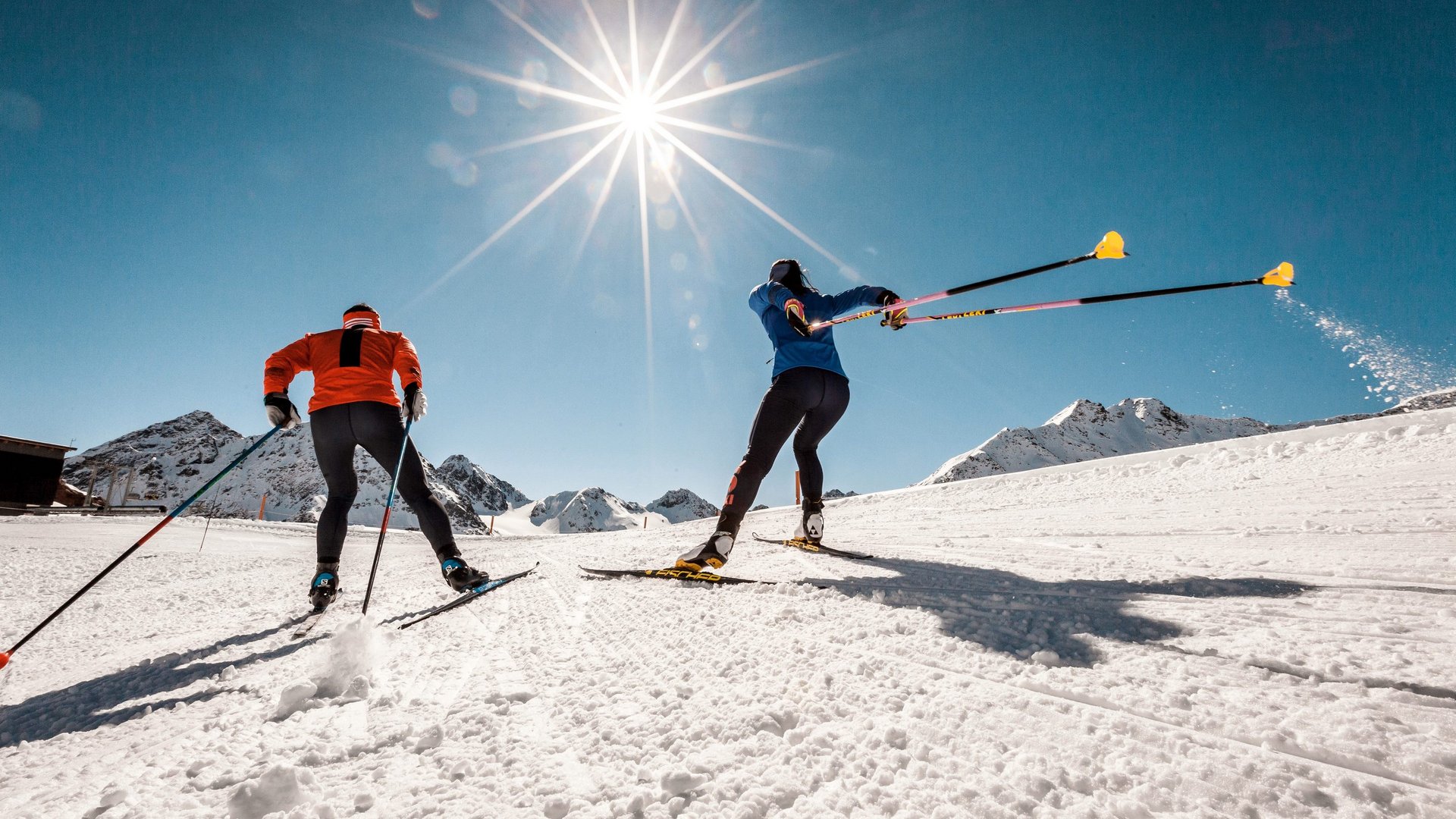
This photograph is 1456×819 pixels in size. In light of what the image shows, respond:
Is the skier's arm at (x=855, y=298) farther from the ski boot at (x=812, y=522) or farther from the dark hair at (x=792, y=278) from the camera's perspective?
the ski boot at (x=812, y=522)

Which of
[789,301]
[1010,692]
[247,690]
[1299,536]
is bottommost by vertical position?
[247,690]

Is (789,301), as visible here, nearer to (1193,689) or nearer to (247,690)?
(1193,689)

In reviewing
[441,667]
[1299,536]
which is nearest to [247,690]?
[441,667]

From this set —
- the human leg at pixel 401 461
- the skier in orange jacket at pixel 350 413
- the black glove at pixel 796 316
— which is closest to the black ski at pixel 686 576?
the skier in orange jacket at pixel 350 413

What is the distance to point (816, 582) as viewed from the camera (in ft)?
9.22

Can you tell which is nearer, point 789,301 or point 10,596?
point 10,596

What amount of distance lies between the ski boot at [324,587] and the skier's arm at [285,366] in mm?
1334

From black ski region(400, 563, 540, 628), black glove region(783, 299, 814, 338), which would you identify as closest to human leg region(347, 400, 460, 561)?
black ski region(400, 563, 540, 628)

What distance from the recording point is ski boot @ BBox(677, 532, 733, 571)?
325 cm

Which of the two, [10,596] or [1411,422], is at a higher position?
[1411,422]

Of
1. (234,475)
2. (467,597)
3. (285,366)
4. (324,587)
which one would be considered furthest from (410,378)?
(234,475)

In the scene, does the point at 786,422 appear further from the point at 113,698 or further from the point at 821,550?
the point at 113,698

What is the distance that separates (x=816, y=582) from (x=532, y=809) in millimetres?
2028

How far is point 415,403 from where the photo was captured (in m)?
3.94
